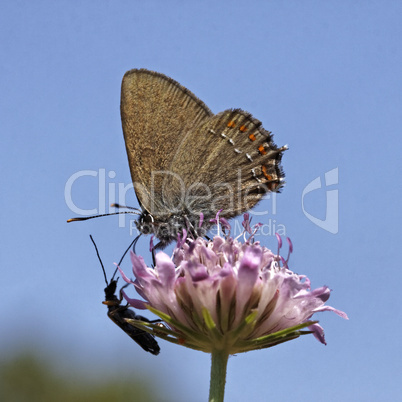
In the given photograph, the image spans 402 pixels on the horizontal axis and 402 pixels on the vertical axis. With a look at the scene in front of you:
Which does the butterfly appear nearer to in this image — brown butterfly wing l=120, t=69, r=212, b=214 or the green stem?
brown butterfly wing l=120, t=69, r=212, b=214

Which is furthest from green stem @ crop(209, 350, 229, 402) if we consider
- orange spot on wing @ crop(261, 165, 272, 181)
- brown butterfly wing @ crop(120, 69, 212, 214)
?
orange spot on wing @ crop(261, 165, 272, 181)

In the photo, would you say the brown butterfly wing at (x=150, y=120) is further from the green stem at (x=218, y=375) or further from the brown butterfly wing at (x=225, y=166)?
the green stem at (x=218, y=375)

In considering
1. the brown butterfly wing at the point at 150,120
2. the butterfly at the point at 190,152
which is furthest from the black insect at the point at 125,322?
the brown butterfly wing at the point at 150,120

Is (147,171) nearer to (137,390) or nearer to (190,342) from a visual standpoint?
(190,342)

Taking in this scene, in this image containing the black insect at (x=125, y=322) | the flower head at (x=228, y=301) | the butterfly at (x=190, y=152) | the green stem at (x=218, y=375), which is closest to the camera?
the green stem at (x=218, y=375)

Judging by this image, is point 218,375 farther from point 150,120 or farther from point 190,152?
point 150,120

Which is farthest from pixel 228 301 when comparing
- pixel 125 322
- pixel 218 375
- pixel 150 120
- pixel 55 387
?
pixel 55 387
